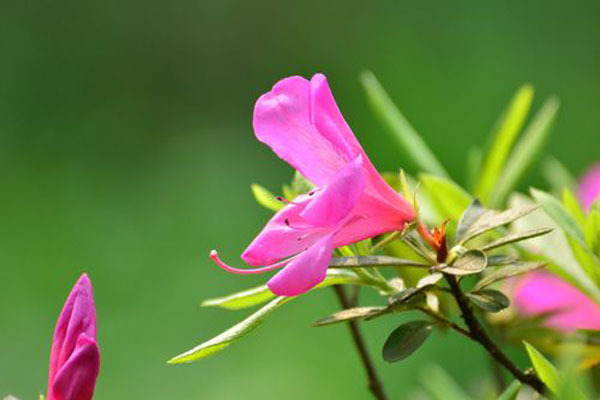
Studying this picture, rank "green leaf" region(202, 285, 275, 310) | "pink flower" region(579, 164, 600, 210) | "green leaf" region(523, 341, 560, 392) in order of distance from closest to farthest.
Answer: "green leaf" region(523, 341, 560, 392), "green leaf" region(202, 285, 275, 310), "pink flower" region(579, 164, 600, 210)

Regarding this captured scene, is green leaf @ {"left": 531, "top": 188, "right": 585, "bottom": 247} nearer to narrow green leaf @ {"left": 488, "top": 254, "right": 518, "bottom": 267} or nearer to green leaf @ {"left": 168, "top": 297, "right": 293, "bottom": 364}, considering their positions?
narrow green leaf @ {"left": 488, "top": 254, "right": 518, "bottom": 267}

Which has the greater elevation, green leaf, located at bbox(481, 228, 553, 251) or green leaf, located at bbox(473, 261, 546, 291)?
green leaf, located at bbox(481, 228, 553, 251)

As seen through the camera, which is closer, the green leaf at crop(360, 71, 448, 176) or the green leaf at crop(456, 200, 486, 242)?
the green leaf at crop(456, 200, 486, 242)

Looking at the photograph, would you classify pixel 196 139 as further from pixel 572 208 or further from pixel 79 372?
pixel 79 372

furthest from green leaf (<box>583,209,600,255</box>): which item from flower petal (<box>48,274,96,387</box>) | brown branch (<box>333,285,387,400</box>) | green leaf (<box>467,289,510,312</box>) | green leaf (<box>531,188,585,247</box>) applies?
flower petal (<box>48,274,96,387</box>)

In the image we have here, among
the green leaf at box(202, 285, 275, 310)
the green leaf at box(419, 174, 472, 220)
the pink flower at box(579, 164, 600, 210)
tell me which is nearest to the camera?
the green leaf at box(202, 285, 275, 310)

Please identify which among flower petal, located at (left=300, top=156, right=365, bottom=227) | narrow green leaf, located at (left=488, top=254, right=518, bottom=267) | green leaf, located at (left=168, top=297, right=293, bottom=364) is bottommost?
narrow green leaf, located at (left=488, top=254, right=518, bottom=267)

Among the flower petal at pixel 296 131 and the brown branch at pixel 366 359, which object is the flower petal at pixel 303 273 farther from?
the brown branch at pixel 366 359
